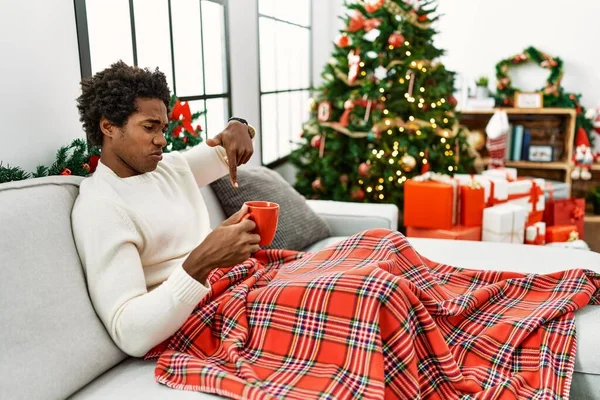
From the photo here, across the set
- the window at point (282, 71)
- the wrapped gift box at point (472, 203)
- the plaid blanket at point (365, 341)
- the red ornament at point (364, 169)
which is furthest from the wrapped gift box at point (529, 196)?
the plaid blanket at point (365, 341)

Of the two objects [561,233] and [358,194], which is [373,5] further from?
[561,233]

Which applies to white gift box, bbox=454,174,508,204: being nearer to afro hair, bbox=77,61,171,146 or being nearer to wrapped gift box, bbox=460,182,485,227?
wrapped gift box, bbox=460,182,485,227

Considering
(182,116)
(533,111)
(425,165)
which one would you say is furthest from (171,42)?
(533,111)

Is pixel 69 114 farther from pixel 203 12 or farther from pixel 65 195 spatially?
pixel 203 12

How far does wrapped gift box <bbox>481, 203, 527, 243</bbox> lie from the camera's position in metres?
2.98

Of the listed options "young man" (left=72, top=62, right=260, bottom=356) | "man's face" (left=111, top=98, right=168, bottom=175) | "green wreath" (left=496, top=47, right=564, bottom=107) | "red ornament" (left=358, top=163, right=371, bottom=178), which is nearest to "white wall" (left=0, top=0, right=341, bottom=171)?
"young man" (left=72, top=62, right=260, bottom=356)

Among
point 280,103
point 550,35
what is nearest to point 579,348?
point 280,103

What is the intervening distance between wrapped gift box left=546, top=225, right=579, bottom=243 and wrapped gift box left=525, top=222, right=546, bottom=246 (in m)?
0.07

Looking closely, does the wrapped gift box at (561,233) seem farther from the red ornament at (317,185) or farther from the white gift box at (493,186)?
the red ornament at (317,185)

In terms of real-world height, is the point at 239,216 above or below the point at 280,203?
above

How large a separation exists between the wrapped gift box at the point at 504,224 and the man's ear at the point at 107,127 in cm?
216

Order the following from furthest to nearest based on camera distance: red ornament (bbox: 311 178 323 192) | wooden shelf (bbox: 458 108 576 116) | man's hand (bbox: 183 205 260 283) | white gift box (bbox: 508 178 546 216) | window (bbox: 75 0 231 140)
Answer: wooden shelf (bbox: 458 108 576 116)
red ornament (bbox: 311 178 323 192)
white gift box (bbox: 508 178 546 216)
window (bbox: 75 0 231 140)
man's hand (bbox: 183 205 260 283)

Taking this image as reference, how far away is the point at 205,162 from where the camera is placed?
1797 mm

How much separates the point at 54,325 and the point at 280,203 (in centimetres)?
119
